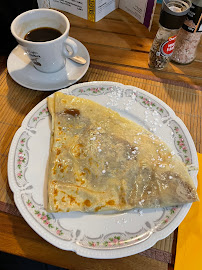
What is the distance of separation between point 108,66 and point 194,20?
0.45 meters

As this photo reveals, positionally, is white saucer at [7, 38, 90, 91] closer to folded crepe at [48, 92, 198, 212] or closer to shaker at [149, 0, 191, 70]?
folded crepe at [48, 92, 198, 212]

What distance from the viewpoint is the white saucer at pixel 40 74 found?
42.6 inches

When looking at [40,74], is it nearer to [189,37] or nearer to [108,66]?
[108,66]

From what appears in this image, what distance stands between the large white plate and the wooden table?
0.09 meters

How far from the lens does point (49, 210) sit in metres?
0.73

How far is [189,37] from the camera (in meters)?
1.12

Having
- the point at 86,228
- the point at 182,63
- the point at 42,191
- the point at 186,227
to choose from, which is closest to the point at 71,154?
the point at 42,191

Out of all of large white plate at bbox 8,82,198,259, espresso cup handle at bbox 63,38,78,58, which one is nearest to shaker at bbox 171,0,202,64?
large white plate at bbox 8,82,198,259

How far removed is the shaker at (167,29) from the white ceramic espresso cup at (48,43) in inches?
15.8

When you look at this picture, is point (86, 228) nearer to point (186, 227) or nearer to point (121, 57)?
A: point (186, 227)

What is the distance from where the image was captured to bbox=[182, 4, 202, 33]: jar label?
3.28 ft

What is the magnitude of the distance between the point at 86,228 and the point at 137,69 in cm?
85

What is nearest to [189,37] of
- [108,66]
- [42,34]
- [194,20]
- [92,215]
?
[194,20]

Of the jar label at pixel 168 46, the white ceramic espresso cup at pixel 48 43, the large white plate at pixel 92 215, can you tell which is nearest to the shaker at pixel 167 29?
the jar label at pixel 168 46
